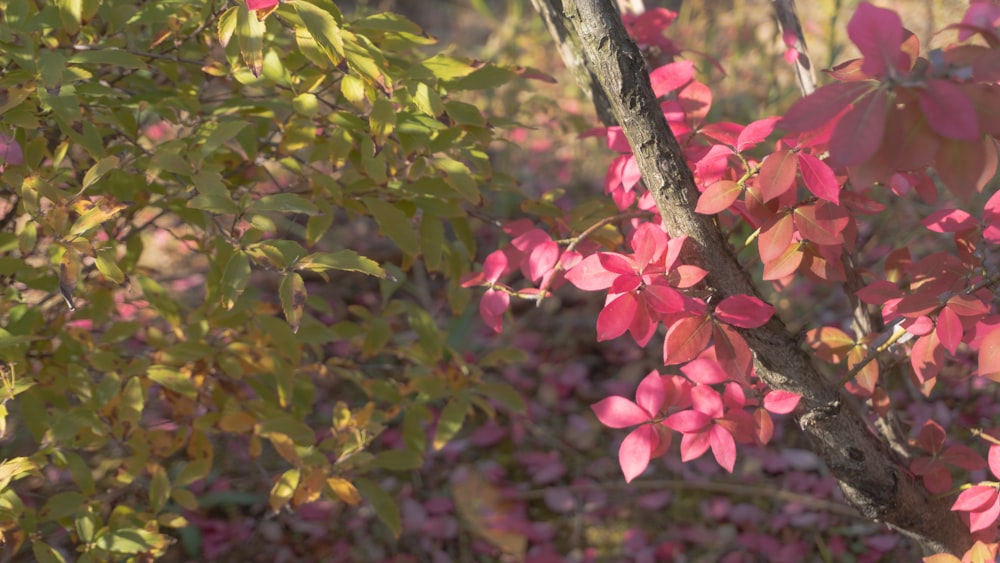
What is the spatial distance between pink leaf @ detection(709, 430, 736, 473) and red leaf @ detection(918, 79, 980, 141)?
488 mm

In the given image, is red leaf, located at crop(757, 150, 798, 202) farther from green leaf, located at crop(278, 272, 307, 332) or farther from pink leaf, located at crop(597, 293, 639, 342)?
green leaf, located at crop(278, 272, 307, 332)

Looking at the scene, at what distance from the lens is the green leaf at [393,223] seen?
109 centimetres

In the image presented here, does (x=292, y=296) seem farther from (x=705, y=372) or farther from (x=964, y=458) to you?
(x=964, y=458)

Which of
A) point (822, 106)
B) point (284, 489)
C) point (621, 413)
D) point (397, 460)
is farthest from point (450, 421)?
point (822, 106)

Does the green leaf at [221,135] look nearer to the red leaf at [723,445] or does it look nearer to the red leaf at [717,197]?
the red leaf at [717,197]

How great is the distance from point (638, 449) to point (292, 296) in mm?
440

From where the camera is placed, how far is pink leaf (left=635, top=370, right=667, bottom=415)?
0.99 metres

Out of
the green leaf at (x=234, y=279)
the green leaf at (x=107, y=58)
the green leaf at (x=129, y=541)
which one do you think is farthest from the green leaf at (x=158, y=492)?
the green leaf at (x=107, y=58)

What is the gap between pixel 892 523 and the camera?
110 centimetres

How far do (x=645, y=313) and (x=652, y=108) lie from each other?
225 millimetres

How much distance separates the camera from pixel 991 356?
0.84 metres

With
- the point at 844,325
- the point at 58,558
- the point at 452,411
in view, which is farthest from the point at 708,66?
the point at 58,558

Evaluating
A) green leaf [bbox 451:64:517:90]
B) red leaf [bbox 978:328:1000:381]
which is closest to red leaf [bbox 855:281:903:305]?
red leaf [bbox 978:328:1000:381]

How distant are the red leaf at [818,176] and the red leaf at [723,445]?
32 cm
